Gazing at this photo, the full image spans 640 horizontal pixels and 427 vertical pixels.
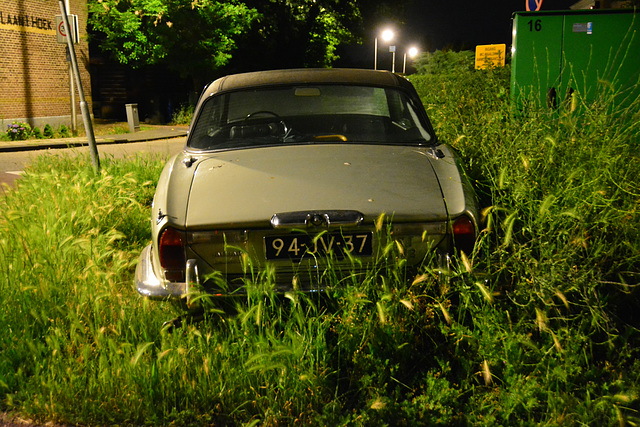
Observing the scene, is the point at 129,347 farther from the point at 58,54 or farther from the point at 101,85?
the point at 101,85

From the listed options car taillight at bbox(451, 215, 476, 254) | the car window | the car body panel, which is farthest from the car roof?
car taillight at bbox(451, 215, 476, 254)

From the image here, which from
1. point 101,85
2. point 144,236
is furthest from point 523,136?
point 101,85

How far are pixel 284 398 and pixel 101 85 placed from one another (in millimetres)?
30510

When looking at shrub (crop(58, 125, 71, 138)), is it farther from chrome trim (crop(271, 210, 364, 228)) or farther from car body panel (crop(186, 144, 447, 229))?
chrome trim (crop(271, 210, 364, 228))

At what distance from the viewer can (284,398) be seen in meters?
2.95

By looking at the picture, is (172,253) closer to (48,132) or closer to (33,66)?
(48,132)

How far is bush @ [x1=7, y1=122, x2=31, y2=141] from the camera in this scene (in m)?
19.9

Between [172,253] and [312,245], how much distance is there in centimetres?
76

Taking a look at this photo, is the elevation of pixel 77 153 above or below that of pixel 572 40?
below

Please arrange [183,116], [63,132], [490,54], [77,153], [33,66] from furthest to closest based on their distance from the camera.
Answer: [183,116] → [33,66] → [63,132] → [490,54] → [77,153]

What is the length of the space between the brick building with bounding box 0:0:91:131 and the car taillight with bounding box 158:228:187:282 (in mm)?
19876

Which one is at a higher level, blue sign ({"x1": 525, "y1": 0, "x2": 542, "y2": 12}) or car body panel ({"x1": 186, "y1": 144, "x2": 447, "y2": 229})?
blue sign ({"x1": 525, "y1": 0, "x2": 542, "y2": 12})

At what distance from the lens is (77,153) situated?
11.4 metres

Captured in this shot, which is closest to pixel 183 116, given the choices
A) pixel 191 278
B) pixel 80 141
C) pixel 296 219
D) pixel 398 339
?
pixel 80 141
